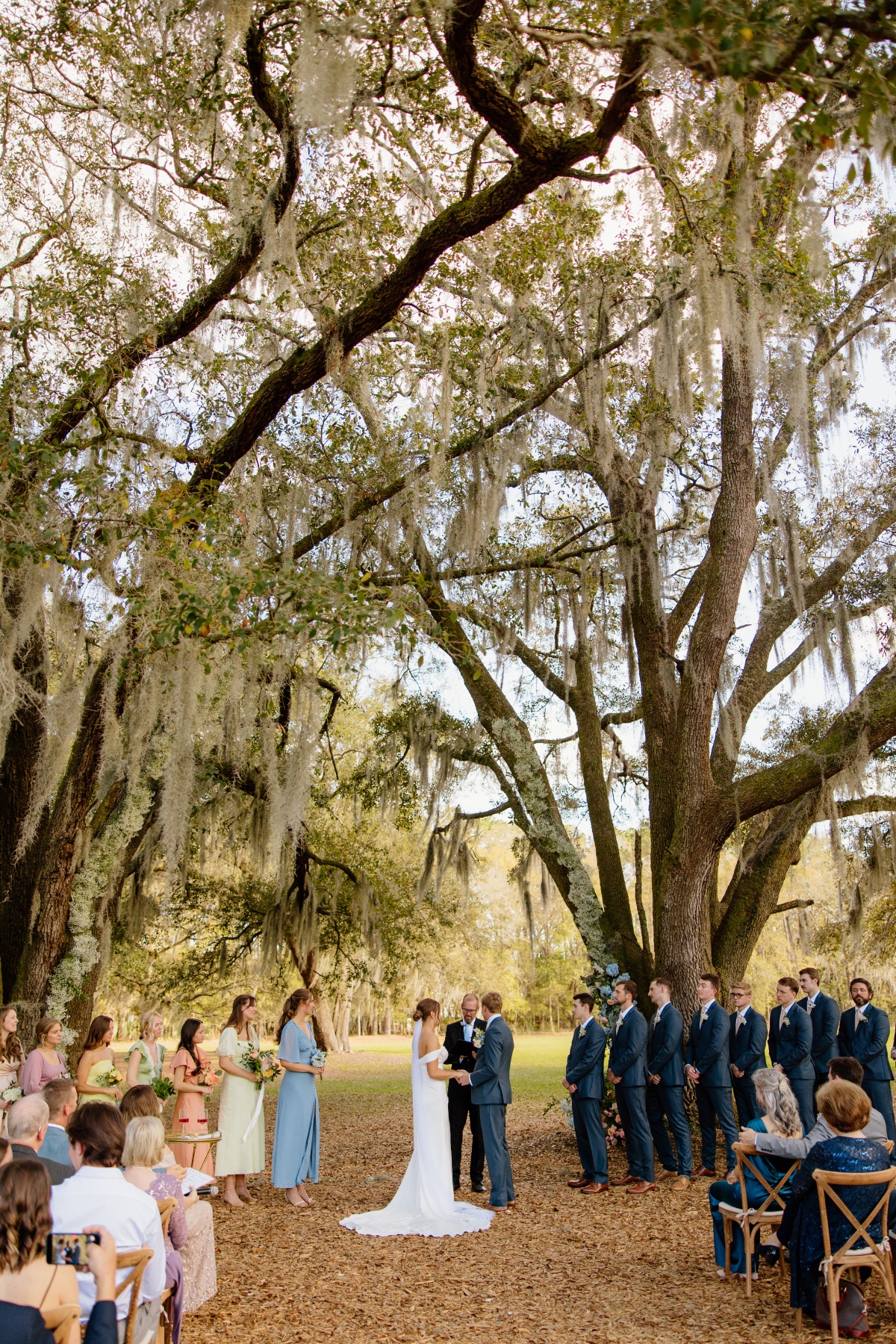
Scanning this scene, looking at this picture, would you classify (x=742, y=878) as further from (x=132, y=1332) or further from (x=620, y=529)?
(x=132, y=1332)

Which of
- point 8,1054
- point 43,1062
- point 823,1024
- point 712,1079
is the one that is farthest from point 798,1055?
point 8,1054

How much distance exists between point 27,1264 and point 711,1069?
16.8 feet

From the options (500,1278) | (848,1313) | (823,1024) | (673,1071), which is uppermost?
(823,1024)

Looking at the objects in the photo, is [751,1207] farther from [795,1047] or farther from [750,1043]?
[795,1047]

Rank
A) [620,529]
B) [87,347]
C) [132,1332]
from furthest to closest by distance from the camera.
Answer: [620,529]
[87,347]
[132,1332]

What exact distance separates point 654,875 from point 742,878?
76 cm

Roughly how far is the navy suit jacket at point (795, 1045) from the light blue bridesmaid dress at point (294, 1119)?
10.6 feet

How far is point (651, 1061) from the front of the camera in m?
6.67

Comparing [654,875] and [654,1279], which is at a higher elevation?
[654,875]

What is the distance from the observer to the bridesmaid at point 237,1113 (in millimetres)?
6418

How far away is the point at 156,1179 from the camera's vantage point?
3.56 meters

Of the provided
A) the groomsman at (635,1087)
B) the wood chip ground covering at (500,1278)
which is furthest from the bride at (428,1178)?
the groomsman at (635,1087)

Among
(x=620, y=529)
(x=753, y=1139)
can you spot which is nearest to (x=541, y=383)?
(x=620, y=529)

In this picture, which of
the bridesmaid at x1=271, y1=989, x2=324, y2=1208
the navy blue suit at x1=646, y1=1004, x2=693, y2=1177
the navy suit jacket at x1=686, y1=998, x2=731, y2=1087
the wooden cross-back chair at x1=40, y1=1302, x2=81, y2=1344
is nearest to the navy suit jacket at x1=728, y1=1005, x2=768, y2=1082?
the navy suit jacket at x1=686, y1=998, x2=731, y2=1087
